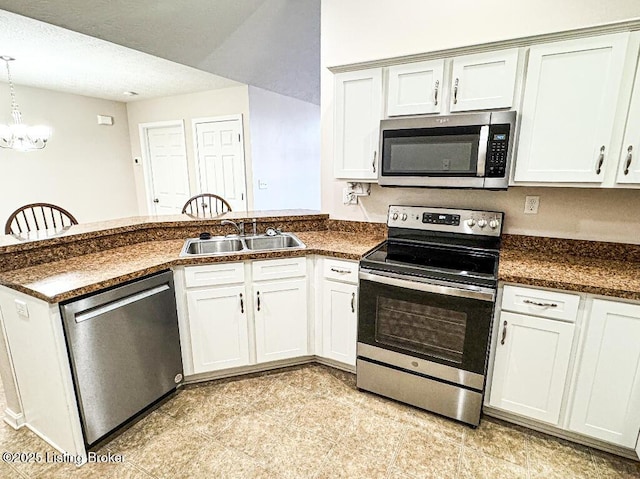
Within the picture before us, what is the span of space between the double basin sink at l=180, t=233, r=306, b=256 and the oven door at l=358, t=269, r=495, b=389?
69 centimetres

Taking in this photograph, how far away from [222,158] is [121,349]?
11.0 feet

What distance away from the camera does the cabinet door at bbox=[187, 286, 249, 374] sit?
6.94ft

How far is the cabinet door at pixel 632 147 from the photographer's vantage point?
159 cm

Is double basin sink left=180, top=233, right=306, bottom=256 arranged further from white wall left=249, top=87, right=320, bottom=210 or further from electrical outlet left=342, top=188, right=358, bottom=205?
white wall left=249, top=87, right=320, bottom=210

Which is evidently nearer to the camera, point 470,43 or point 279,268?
point 470,43

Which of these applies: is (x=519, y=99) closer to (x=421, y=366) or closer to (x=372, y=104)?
(x=372, y=104)

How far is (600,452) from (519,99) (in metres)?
1.88

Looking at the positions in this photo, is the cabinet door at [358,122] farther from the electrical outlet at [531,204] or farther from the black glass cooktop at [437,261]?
the electrical outlet at [531,204]

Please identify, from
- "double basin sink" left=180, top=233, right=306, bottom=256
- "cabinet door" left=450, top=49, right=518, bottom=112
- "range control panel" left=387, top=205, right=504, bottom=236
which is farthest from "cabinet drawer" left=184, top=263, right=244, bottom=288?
"cabinet door" left=450, top=49, right=518, bottom=112

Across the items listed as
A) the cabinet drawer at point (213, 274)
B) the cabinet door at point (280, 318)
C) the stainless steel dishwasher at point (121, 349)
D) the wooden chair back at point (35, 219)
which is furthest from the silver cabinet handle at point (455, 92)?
the wooden chair back at point (35, 219)

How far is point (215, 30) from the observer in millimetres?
3248

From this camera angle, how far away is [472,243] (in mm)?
2217

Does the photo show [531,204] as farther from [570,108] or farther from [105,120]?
[105,120]

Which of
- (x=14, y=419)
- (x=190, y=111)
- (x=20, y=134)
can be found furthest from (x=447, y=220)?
(x=20, y=134)
